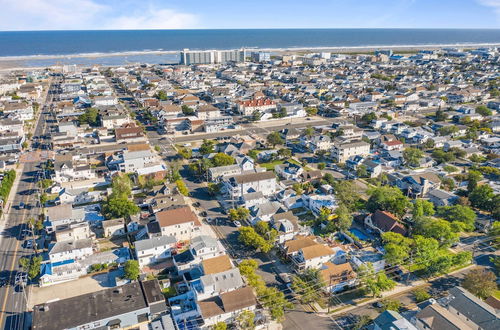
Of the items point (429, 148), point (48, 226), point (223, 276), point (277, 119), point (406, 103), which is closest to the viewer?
point (223, 276)

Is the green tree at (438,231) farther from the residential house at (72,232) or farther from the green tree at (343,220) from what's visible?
the residential house at (72,232)

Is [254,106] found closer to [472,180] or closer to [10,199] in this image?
[472,180]

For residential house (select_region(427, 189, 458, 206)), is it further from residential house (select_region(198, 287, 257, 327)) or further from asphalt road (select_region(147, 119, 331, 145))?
asphalt road (select_region(147, 119, 331, 145))

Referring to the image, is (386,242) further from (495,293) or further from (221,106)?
(221,106)

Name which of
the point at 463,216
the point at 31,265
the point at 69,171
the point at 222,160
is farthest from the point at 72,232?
the point at 463,216

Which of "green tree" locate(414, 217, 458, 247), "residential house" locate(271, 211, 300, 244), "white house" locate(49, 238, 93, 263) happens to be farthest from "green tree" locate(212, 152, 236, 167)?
"green tree" locate(414, 217, 458, 247)

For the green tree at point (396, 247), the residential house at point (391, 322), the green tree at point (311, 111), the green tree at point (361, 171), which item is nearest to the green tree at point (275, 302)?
the residential house at point (391, 322)

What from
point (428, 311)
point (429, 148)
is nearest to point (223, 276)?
point (428, 311)
